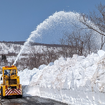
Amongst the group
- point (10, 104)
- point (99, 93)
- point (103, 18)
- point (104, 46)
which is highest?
point (103, 18)

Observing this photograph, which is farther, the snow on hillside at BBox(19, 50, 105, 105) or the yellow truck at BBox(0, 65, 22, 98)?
the yellow truck at BBox(0, 65, 22, 98)

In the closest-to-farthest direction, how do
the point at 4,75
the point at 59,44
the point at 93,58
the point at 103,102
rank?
1. the point at 103,102
2. the point at 93,58
3. the point at 4,75
4. the point at 59,44

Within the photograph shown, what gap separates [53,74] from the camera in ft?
59.8

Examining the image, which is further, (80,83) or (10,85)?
(10,85)

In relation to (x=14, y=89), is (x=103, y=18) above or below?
above

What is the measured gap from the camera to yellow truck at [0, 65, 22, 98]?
59.6 ft

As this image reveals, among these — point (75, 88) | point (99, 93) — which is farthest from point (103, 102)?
point (75, 88)

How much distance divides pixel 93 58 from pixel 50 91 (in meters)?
6.34

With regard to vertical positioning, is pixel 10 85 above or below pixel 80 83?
below

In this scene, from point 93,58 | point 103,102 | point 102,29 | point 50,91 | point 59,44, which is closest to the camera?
point 103,102

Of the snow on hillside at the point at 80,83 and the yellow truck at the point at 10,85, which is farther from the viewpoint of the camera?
the yellow truck at the point at 10,85

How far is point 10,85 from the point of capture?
61.2 ft

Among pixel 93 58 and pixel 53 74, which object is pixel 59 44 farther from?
pixel 93 58

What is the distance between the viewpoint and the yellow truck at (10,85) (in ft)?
59.6
